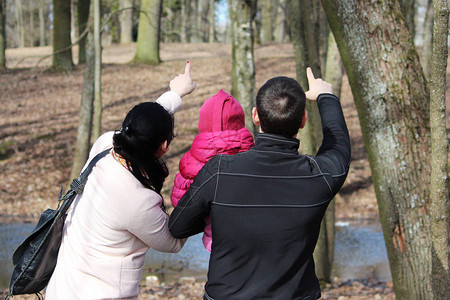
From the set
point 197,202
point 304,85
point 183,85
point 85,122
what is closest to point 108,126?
point 85,122

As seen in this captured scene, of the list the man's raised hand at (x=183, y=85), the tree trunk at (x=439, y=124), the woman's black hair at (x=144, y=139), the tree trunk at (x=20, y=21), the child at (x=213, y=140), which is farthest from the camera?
the tree trunk at (x=20, y=21)

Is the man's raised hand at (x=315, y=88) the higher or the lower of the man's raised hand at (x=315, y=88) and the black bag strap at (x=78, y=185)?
the higher

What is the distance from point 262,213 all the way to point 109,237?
2.37ft

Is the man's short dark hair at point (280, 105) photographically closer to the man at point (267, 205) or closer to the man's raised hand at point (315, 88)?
the man at point (267, 205)

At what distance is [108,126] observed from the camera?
14789 millimetres

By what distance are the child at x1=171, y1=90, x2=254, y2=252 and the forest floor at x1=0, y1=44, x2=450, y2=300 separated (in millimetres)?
4057

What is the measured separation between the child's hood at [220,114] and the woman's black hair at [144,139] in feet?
0.58

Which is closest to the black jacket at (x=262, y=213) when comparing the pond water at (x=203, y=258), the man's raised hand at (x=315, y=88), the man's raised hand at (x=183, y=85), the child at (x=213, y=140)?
the child at (x=213, y=140)

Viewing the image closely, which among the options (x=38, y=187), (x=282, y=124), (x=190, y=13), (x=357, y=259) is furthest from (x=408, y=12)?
(x=190, y=13)

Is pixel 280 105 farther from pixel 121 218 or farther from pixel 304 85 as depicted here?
pixel 304 85

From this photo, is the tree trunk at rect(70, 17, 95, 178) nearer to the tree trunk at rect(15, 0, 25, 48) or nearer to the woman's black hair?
the woman's black hair

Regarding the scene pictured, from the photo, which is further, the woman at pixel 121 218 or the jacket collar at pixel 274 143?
the woman at pixel 121 218

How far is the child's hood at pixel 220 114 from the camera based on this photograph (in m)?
2.36

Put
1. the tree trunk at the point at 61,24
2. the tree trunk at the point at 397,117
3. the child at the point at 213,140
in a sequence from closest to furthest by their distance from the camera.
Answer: the child at the point at 213,140 < the tree trunk at the point at 397,117 < the tree trunk at the point at 61,24
